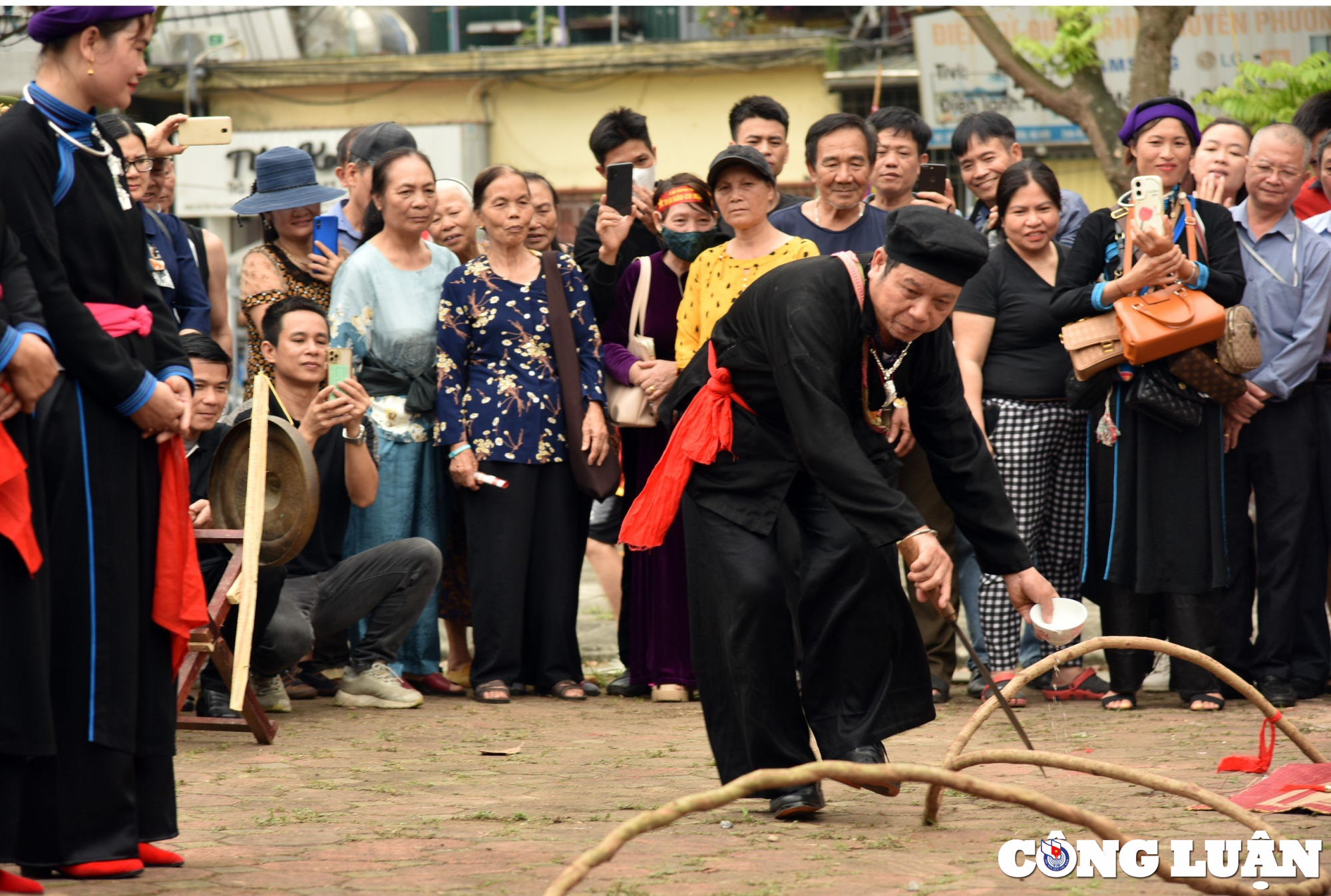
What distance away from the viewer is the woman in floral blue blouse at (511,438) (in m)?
6.49

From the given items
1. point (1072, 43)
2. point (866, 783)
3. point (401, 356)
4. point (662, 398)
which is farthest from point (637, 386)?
point (1072, 43)

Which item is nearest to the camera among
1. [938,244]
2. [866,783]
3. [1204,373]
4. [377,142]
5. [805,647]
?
[866,783]

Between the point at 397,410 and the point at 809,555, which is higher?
the point at 397,410

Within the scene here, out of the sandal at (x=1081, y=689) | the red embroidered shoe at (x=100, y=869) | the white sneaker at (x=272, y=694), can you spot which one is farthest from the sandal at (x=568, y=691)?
the red embroidered shoe at (x=100, y=869)

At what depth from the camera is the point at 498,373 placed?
6551 mm

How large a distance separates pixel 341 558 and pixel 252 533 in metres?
1.44

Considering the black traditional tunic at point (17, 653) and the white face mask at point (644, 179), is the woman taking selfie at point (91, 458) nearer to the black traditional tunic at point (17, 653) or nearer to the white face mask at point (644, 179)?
the black traditional tunic at point (17, 653)

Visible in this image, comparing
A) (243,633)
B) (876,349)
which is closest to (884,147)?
(876,349)

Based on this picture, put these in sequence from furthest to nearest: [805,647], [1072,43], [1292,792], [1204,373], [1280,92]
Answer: [1072,43], [1280,92], [1204,373], [805,647], [1292,792]

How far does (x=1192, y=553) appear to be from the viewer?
19.8 feet

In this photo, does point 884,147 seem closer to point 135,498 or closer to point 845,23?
point 135,498

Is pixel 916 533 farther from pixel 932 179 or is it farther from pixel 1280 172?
pixel 1280 172

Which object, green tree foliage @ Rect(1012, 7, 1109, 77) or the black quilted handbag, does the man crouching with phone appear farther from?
green tree foliage @ Rect(1012, 7, 1109, 77)

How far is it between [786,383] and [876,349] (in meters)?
0.32
